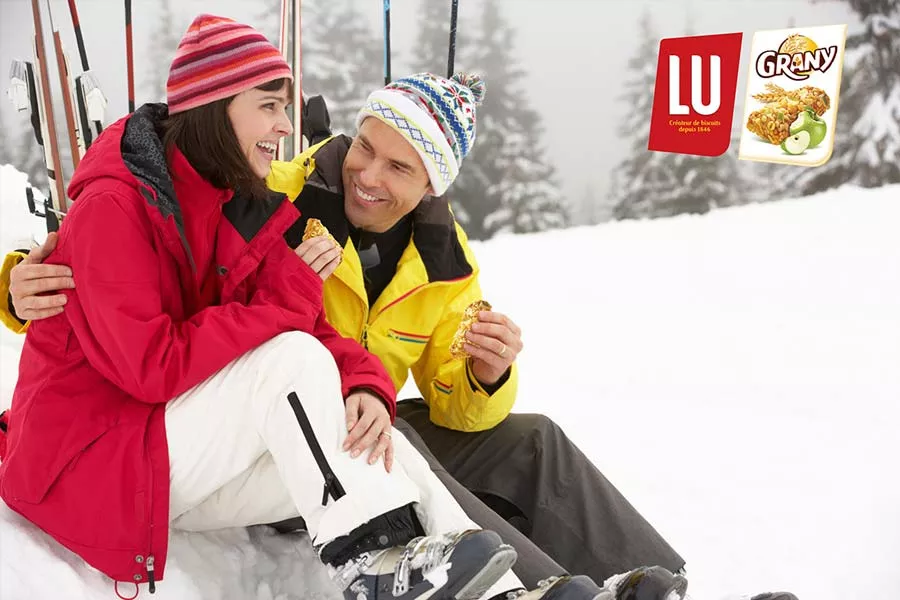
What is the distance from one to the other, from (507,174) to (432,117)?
6.89 meters

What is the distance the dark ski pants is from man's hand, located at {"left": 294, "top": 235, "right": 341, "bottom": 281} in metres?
0.40

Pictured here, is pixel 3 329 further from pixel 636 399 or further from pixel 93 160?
pixel 636 399

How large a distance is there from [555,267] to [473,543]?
4.63m

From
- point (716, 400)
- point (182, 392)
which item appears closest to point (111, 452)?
point (182, 392)

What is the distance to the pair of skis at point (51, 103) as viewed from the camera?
2.71m

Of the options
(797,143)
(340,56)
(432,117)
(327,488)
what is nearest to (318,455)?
(327,488)

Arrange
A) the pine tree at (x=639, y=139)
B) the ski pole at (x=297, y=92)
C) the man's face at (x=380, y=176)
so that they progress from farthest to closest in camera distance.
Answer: the pine tree at (x=639, y=139), the ski pole at (x=297, y=92), the man's face at (x=380, y=176)

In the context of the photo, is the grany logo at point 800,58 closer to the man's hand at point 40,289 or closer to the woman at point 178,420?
the woman at point 178,420

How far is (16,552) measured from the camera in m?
1.28

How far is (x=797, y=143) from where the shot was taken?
6.19 meters

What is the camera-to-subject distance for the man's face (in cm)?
182

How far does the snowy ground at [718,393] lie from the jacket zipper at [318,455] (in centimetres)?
41

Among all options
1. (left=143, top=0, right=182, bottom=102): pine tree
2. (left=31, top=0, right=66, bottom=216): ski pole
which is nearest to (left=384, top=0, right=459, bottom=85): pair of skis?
(left=31, top=0, right=66, bottom=216): ski pole

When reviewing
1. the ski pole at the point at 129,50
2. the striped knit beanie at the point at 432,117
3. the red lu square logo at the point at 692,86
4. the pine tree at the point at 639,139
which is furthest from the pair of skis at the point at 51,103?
the pine tree at the point at 639,139
